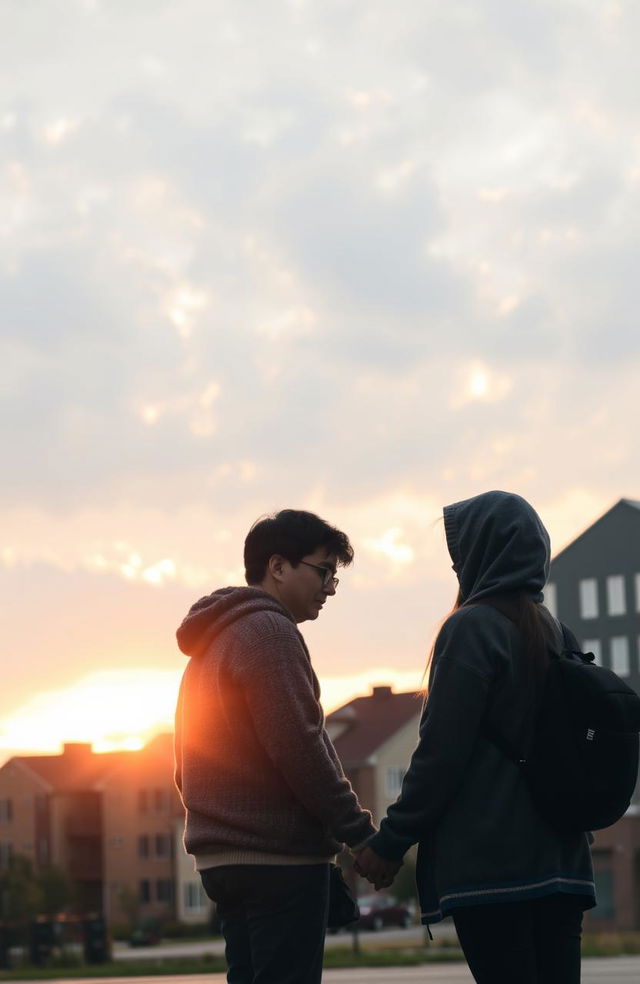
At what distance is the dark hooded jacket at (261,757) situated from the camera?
414cm

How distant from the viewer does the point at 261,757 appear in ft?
13.9

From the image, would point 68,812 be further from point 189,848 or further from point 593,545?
point 189,848

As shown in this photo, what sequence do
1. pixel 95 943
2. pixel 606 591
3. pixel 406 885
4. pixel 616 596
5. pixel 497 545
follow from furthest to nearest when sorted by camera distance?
pixel 606 591 < pixel 616 596 < pixel 406 885 < pixel 95 943 < pixel 497 545

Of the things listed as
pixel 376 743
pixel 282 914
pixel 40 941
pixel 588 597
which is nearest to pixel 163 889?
pixel 376 743

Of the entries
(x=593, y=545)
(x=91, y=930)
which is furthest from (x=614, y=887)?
(x=91, y=930)

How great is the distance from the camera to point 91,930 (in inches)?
1484

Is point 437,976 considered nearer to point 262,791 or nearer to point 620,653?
point 262,791

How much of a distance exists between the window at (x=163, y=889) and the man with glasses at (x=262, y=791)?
3117 inches

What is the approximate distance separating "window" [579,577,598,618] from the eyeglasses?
64913 mm

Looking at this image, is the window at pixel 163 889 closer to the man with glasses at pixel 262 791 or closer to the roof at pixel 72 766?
the roof at pixel 72 766

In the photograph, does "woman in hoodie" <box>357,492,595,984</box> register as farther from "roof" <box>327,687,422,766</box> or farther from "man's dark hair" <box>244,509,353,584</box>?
"roof" <box>327,687,422,766</box>

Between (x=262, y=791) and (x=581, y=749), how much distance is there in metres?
0.83

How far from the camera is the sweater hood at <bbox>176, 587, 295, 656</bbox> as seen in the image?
434 cm

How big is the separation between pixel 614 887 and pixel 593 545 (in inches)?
580
